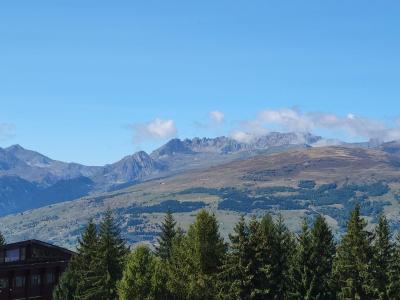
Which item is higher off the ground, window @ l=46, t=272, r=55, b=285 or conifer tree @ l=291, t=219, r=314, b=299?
conifer tree @ l=291, t=219, r=314, b=299

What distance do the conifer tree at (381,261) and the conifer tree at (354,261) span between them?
77cm

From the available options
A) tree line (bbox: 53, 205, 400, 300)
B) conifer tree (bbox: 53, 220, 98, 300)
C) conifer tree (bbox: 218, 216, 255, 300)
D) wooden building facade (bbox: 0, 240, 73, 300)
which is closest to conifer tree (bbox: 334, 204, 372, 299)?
tree line (bbox: 53, 205, 400, 300)

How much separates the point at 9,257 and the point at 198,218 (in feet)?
123

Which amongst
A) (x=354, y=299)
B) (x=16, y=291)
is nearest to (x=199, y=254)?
(x=354, y=299)

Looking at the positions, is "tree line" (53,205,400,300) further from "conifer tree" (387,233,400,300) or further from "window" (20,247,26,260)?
"window" (20,247,26,260)

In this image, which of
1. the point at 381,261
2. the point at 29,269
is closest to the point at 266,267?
the point at 381,261

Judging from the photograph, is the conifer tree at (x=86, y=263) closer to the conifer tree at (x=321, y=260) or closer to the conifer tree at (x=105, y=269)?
the conifer tree at (x=105, y=269)

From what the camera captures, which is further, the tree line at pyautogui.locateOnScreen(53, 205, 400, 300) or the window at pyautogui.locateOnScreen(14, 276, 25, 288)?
the window at pyautogui.locateOnScreen(14, 276, 25, 288)

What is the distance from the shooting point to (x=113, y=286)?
260 feet

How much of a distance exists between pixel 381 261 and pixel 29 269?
4977 centimetres

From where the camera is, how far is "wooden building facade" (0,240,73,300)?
88562 millimetres

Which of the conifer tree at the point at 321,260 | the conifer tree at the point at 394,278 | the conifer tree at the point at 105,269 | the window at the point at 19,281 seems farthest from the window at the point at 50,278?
the conifer tree at the point at 394,278

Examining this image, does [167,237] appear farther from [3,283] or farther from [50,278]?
[3,283]

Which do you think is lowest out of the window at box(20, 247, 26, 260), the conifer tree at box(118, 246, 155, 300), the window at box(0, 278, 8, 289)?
the window at box(0, 278, 8, 289)
